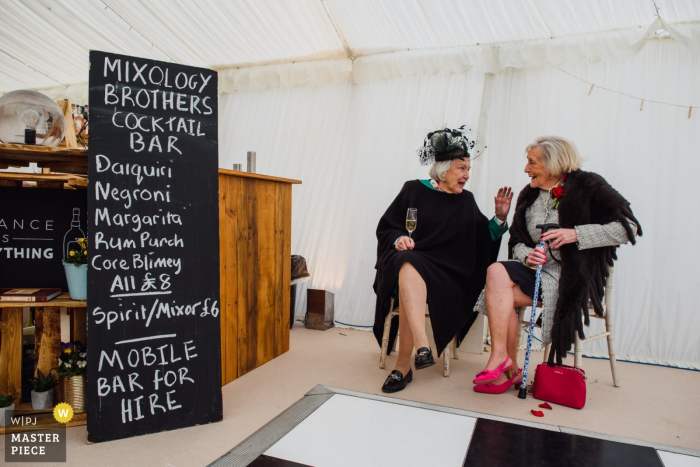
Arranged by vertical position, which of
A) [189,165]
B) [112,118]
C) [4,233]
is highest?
[112,118]

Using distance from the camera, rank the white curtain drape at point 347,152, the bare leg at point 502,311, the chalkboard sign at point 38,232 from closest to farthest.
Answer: the chalkboard sign at point 38,232
the bare leg at point 502,311
the white curtain drape at point 347,152

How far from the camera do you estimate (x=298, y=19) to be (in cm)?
324

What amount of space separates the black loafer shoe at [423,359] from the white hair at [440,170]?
1.11 m

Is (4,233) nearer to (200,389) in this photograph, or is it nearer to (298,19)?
(200,389)

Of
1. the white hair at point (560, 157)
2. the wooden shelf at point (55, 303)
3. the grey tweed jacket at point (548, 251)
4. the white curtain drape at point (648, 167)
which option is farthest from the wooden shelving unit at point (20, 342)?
the white curtain drape at point (648, 167)

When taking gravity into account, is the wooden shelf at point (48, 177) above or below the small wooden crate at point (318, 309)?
above

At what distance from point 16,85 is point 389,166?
4.01 meters

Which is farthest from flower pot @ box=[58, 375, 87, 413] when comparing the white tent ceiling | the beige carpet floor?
the white tent ceiling

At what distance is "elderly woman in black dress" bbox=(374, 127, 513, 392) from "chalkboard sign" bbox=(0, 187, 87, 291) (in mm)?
1561

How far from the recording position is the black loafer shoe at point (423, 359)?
2145 millimetres

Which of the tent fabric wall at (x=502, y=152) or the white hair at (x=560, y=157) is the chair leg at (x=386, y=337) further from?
the white hair at (x=560, y=157)

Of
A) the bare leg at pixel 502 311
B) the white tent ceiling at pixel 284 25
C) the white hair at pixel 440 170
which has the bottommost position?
the bare leg at pixel 502 311

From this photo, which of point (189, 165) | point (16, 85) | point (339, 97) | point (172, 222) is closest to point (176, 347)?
point (172, 222)

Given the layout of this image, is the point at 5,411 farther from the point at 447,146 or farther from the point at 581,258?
the point at 581,258
